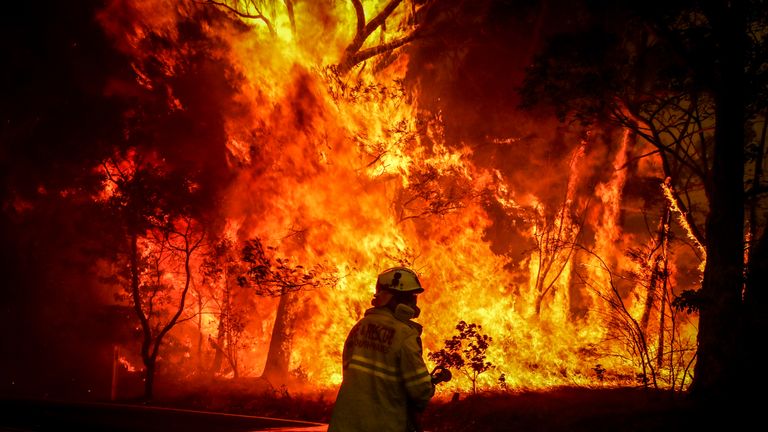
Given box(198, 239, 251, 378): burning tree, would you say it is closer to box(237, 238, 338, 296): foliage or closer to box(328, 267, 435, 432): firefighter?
box(237, 238, 338, 296): foliage

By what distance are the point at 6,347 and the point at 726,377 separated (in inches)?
884

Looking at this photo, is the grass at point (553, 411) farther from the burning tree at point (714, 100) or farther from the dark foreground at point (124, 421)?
the dark foreground at point (124, 421)

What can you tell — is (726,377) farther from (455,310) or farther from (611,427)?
(455,310)

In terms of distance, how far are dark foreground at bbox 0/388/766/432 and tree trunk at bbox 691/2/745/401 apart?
25.8 inches

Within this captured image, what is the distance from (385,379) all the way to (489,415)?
589 centimetres

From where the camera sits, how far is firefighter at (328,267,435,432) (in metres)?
3.36

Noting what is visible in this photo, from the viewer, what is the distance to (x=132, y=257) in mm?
14828

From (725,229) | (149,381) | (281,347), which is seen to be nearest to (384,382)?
(725,229)

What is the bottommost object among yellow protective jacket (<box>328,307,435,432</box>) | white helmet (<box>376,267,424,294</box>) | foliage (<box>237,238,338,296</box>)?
yellow protective jacket (<box>328,307,435,432</box>)

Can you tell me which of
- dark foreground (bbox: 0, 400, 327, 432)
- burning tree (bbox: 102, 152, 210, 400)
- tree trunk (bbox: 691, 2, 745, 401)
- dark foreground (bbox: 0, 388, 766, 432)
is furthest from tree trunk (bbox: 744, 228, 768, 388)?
burning tree (bbox: 102, 152, 210, 400)

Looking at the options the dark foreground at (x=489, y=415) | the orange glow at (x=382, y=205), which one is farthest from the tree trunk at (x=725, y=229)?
the orange glow at (x=382, y=205)

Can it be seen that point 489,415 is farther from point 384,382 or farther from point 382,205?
point 382,205

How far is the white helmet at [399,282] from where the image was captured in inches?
141

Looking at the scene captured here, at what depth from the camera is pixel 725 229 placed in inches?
344
